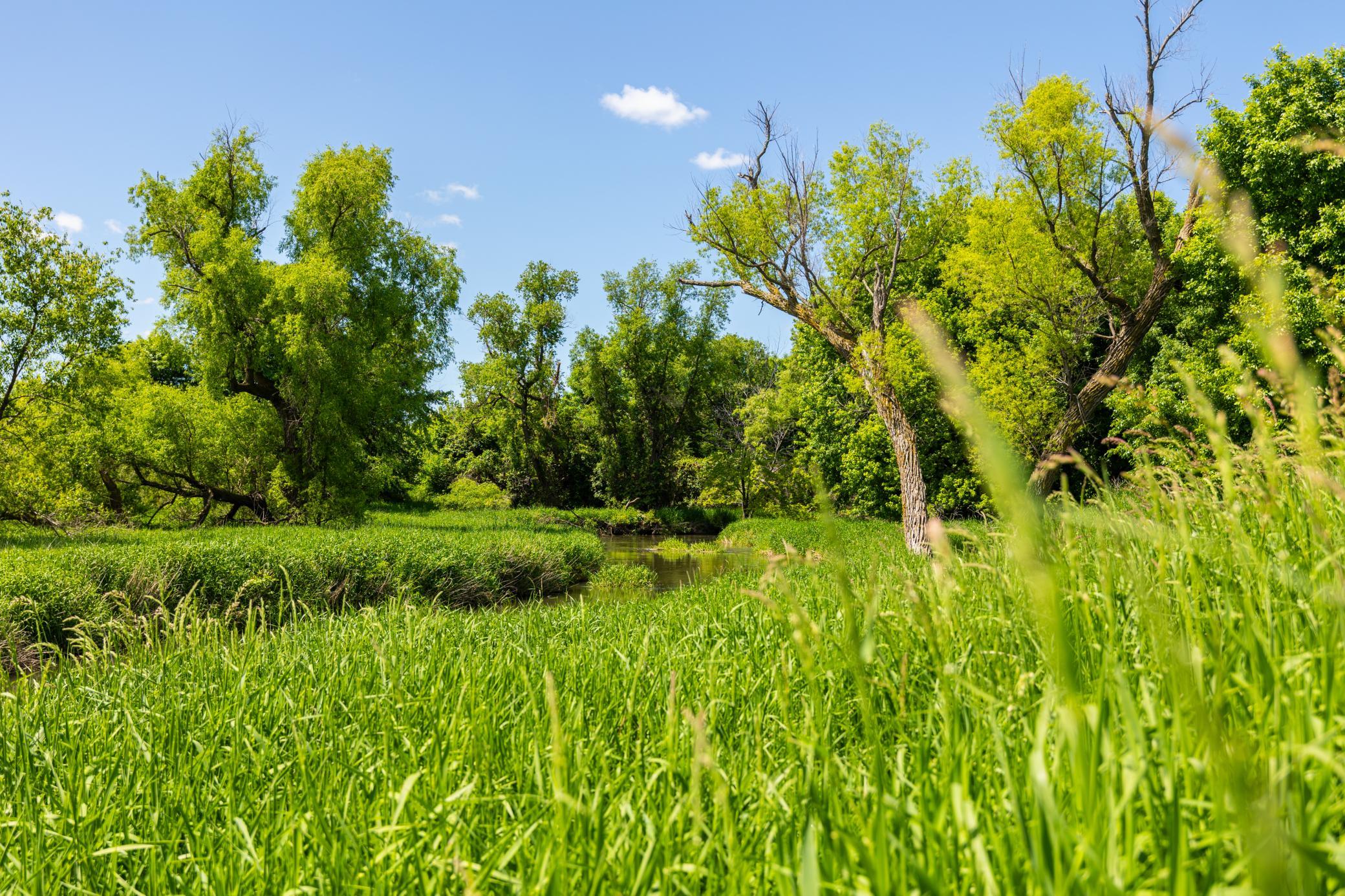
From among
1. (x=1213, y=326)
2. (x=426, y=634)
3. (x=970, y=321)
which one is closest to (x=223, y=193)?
(x=970, y=321)

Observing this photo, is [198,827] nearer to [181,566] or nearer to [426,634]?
[426,634]

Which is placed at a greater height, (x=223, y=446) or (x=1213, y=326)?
(x=1213, y=326)

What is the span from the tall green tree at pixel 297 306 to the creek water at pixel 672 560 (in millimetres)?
8268

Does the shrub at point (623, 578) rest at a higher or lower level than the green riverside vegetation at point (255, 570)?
lower

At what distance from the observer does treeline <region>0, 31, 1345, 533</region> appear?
45.8 feet

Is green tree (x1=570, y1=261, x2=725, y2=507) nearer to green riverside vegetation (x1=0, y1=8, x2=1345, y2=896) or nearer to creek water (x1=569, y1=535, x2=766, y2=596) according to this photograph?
green riverside vegetation (x1=0, y1=8, x2=1345, y2=896)

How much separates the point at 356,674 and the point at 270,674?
20.4 inches

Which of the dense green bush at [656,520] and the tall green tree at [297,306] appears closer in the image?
the tall green tree at [297,306]

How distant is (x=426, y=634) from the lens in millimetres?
4770

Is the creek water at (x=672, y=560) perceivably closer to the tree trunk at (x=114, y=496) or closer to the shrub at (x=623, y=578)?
the shrub at (x=623, y=578)

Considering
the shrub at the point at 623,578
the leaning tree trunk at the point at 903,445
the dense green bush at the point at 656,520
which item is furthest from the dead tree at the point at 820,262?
the dense green bush at the point at 656,520

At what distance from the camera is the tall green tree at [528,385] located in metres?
36.9

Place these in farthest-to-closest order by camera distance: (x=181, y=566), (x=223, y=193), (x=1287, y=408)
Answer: (x=223, y=193) → (x=181, y=566) → (x=1287, y=408)

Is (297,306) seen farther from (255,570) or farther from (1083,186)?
(1083,186)
